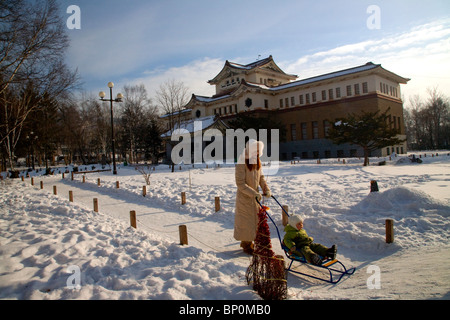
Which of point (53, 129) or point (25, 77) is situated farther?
point (53, 129)

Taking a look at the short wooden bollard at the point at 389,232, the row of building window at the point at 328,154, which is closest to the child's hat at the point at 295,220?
the short wooden bollard at the point at 389,232

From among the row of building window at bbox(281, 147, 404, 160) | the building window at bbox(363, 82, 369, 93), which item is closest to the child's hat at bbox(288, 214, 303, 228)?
the row of building window at bbox(281, 147, 404, 160)

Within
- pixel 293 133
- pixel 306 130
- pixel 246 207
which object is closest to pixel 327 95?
pixel 306 130

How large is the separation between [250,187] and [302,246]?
1.36 meters

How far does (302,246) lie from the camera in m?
4.43

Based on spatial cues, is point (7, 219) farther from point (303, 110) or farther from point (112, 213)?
point (303, 110)

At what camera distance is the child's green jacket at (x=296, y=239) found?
4.45 metres

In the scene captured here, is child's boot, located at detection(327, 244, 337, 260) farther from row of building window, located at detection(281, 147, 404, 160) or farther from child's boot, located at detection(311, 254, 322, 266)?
row of building window, located at detection(281, 147, 404, 160)

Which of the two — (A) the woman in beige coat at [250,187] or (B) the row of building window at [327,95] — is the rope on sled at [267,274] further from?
(B) the row of building window at [327,95]

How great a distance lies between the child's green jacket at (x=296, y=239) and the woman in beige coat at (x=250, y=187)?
2.48 feet

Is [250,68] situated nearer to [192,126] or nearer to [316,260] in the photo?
[192,126]
